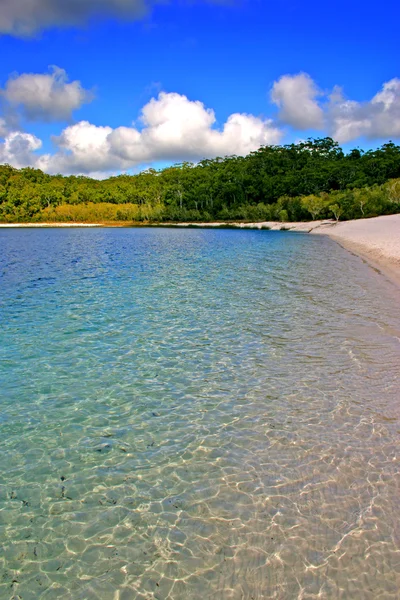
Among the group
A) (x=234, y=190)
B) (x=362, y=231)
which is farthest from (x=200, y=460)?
(x=234, y=190)

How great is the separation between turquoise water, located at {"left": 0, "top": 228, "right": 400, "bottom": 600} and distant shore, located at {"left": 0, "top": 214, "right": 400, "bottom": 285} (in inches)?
540

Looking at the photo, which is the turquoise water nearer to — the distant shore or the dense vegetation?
the distant shore

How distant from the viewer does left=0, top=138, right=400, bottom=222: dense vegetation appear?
308 ft

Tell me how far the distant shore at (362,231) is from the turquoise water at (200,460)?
13.7m

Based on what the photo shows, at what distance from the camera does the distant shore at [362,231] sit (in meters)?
28.0

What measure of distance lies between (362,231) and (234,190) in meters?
86.0

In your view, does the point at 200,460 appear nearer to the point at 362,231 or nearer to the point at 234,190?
the point at 362,231

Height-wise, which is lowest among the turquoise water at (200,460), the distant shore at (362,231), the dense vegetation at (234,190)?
the turquoise water at (200,460)

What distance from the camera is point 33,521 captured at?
4.20 meters

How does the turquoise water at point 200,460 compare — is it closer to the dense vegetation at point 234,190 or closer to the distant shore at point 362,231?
the distant shore at point 362,231

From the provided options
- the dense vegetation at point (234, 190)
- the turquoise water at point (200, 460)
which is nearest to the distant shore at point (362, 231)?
the dense vegetation at point (234, 190)

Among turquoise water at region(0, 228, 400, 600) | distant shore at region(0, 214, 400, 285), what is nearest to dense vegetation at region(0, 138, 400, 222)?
distant shore at region(0, 214, 400, 285)

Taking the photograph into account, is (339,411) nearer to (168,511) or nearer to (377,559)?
(377,559)

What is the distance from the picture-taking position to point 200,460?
5277 millimetres
